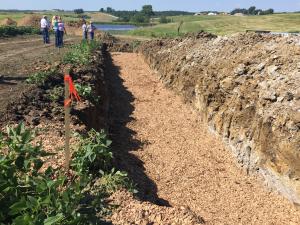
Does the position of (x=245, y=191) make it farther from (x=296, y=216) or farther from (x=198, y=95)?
(x=198, y=95)

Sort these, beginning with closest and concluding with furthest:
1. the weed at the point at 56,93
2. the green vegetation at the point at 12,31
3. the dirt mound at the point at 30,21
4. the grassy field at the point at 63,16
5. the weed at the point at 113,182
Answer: the weed at the point at 113,182 < the weed at the point at 56,93 < the green vegetation at the point at 12,31 < the dirt mound at the point at 30,21 < the grassy field at the point at 63,16

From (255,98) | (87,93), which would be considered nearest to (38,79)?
(87,93)

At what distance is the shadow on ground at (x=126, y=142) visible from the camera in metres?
8.43

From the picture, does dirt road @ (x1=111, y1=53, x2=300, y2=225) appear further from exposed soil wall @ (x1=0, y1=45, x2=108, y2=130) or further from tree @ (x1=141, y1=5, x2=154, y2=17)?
tree @ (x1=141, y1=5, x2=154, y2=17)

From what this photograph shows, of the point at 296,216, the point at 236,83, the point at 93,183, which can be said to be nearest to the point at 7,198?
the point at 93,183

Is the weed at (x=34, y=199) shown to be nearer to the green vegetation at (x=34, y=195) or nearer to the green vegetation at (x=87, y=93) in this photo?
the green vegetation at (x=34, y=195)

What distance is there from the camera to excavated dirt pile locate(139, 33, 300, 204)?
8562 millimetres

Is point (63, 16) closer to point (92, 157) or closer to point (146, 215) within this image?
point (92, 157)

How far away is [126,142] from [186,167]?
1.91 meters

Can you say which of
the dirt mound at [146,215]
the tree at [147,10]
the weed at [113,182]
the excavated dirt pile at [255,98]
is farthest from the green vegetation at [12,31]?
the tree at [147,10]

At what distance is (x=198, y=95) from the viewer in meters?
14.3

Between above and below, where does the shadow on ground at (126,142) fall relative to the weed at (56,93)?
below

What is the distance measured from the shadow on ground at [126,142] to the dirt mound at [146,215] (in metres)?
1.27

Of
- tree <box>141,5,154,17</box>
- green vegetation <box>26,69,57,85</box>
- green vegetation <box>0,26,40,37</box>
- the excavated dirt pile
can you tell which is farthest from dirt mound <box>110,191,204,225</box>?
tree <box>141,5,154,17</box>
